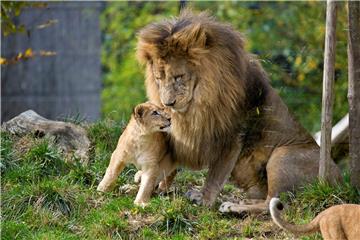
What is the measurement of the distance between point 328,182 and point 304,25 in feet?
22.3

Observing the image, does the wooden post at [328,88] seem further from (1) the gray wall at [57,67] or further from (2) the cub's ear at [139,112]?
(1) the gray wall at [57,67]

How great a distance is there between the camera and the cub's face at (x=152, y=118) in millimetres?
7395

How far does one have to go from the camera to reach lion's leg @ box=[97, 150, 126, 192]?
7.54 m

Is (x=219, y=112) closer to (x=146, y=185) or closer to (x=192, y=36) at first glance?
(x=192, y=36)

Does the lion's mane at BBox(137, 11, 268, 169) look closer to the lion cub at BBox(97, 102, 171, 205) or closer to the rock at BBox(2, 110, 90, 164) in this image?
the lion cub at BBox(97, 102, 171, 205)

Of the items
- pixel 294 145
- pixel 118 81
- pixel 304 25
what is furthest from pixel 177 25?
pixel 118 81

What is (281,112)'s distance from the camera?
757 centimetres

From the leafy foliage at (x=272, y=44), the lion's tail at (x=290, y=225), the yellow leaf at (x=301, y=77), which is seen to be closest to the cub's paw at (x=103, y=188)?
the lion's tail at (x=290, y=225)

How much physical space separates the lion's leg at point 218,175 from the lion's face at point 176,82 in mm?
478

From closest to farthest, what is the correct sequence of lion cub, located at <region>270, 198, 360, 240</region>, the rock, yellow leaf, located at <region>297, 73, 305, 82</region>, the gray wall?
lion cub, located at <region>270, 198, 360, 240</region>, the rock, the gray wall, yellow leaf, located at <region>297, 73, 305, 82</region>

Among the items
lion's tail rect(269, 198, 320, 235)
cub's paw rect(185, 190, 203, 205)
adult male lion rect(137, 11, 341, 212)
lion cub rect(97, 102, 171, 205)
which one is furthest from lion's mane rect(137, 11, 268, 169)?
lion's tail rect(269, 198, 320, 235)

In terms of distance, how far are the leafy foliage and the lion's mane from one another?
248 centimetres

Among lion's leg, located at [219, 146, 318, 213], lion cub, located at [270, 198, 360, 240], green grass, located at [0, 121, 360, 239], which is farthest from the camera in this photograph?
lion's leg, located at [219, 146, 318, 213]

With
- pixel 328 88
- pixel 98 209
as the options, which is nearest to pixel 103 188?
pixel 98 209
